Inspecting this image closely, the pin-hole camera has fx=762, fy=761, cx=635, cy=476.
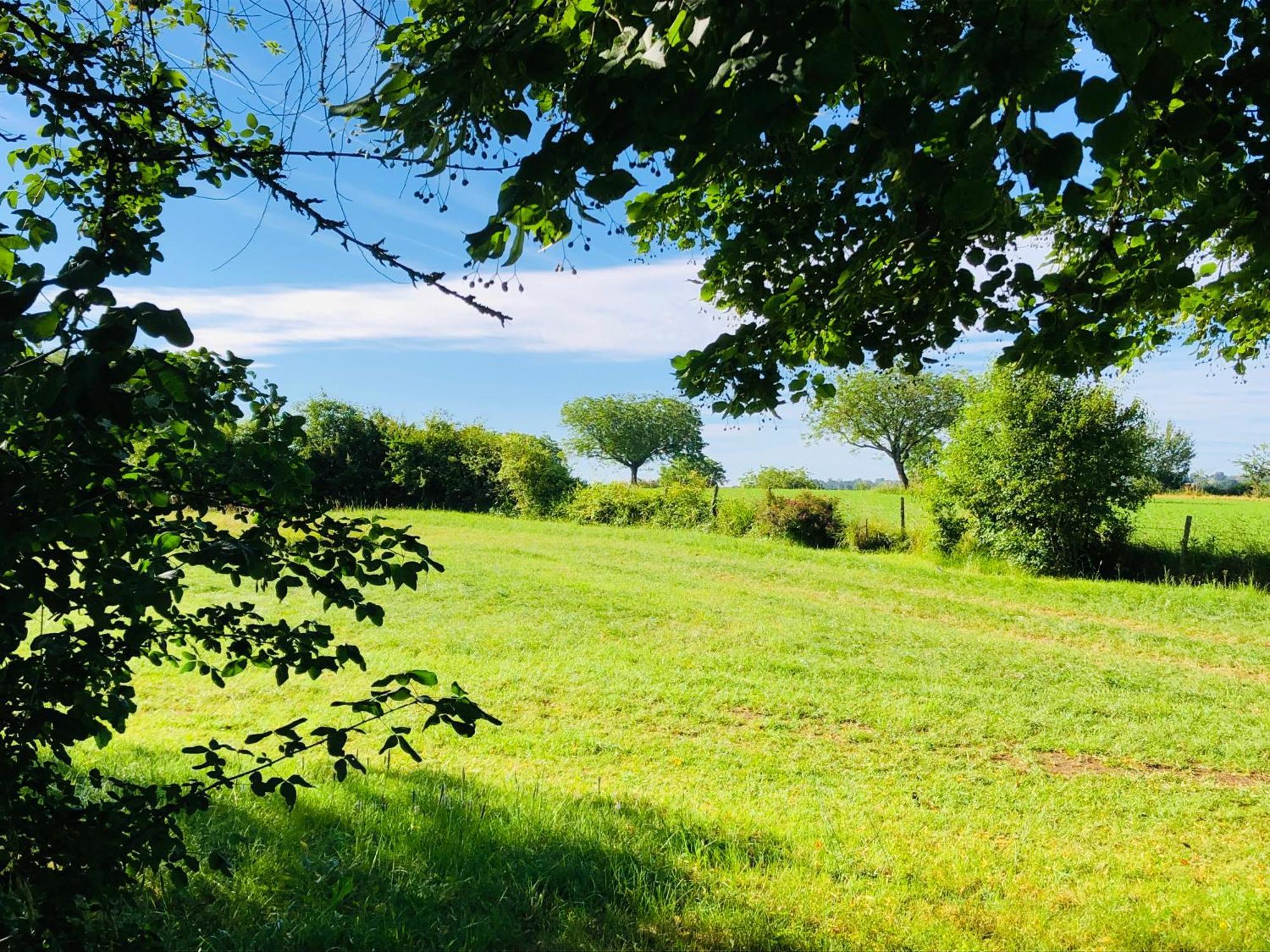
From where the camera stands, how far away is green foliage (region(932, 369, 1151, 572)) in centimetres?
1633

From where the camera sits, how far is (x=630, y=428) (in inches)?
2494

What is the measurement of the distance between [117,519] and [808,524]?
2063cm

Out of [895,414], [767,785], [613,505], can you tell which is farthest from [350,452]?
[895,414]

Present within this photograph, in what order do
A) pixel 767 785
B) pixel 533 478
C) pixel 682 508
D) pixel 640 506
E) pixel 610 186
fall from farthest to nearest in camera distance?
pixel 533 478
pixel 640 506
pixel 682 508
pixel 767 785
pixel 610 186

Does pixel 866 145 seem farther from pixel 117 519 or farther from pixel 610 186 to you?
pixel 117 519

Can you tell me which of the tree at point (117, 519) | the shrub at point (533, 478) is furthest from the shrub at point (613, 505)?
the tree at point (117, 519)

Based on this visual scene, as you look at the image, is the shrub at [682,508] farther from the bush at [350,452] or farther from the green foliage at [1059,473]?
the bush at [350,452]

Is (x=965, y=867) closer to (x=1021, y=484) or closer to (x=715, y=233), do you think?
(x=715, y=233)

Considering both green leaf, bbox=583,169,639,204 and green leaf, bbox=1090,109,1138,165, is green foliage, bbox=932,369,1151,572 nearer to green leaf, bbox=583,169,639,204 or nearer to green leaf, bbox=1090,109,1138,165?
green leaf, bbox=1090,109,1138,165

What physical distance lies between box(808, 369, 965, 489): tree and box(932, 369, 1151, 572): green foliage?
3599 cm

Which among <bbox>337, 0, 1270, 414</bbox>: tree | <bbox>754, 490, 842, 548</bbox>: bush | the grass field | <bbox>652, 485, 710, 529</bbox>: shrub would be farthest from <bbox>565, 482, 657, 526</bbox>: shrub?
<bbox>337, 0, 1270, 414</bbox>: tree

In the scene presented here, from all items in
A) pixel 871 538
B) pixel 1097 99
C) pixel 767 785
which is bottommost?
pixel 767 785

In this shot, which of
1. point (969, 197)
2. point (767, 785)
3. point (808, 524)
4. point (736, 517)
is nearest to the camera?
point (969, 197)

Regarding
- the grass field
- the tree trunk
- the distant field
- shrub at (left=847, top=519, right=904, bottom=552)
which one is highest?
the tree trunk
